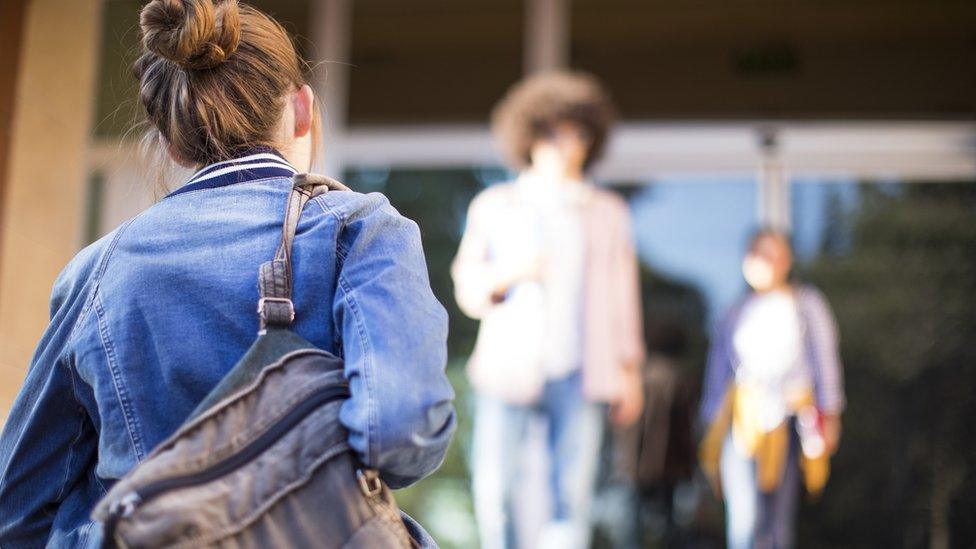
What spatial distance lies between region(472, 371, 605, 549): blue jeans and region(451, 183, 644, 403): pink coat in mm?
98

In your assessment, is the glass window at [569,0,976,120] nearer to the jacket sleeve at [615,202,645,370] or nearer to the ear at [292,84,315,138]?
the jacket sleeve at [615,202,645,370]

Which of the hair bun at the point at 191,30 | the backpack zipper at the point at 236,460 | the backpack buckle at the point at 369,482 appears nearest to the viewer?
the backpack zipper at the point at 236,460

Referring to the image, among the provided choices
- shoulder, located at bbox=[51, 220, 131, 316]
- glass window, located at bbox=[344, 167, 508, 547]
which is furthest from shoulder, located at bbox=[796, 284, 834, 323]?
shoulder, located at bbox=[51, 220, 131, 316]

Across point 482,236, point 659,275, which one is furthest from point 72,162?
point 659,275

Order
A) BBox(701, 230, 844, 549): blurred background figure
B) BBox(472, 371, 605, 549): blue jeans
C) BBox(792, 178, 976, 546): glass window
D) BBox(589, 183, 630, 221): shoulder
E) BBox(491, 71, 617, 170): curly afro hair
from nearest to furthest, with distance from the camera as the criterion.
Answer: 1. BBox(472, 371, 605, 549): blue jeans
2. BBox(701, 230, 844, 549): blurred background figure
3. BBox(589, 183, 630, 221): shoulder
4. BBox(491, 71, 617, 170): curly afro hair
5. BBox(792, 178, 976, 546): glass window

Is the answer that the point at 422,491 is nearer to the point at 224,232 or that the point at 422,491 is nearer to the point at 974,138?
the point at 974,138

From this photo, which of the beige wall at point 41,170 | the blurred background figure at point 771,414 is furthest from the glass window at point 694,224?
→ the beige wall at point 41,170

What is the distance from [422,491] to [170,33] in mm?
5661

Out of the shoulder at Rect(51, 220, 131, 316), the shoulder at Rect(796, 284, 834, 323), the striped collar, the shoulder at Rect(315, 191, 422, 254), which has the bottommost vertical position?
the shoulder at Rect(796, 284, 834, 323)

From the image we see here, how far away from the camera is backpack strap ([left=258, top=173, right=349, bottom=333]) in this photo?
1.51 meters

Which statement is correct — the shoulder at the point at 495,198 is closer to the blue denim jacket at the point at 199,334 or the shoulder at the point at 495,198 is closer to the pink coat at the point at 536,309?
the pink coat at the point at 536,309

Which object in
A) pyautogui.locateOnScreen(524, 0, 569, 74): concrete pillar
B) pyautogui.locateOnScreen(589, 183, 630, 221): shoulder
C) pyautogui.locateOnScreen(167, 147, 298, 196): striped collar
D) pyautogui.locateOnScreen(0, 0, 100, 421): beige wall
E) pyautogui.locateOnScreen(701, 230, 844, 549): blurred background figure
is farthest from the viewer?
pyautogui.locateOnScreen(524, 0, 569, 74): concrete pillar

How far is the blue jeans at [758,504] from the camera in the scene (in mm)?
6234

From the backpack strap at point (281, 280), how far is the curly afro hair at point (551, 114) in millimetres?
5017
